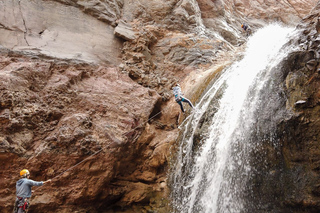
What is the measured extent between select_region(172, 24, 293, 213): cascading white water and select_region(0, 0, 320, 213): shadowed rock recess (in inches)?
19.4

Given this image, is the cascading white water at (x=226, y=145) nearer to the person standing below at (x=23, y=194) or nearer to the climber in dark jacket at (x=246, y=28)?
the person standing below at (x=23, y=194)

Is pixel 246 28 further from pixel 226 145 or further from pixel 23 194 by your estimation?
pixel 23 194

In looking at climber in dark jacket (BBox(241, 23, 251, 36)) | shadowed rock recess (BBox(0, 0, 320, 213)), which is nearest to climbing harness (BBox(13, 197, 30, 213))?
shadowed rock recess (BBox(0, 0, 320, 213))

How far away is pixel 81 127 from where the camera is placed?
7.21m

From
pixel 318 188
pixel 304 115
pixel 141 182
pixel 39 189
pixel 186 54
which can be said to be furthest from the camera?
pixel 186 54

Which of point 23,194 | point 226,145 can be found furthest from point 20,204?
point 226,145

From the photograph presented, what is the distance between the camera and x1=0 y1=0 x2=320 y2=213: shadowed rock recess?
5.45 m

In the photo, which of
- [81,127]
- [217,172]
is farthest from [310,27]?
[81,127]

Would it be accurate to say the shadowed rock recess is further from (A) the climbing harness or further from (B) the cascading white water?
(A) the climbing harness

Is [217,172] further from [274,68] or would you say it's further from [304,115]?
[274,68]

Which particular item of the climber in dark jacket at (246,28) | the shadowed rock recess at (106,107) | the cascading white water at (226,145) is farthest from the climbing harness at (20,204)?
the climber in dark jacket at (246,28)

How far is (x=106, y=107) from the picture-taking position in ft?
26.9

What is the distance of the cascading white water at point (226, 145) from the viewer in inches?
234

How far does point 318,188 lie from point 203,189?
304 cm
